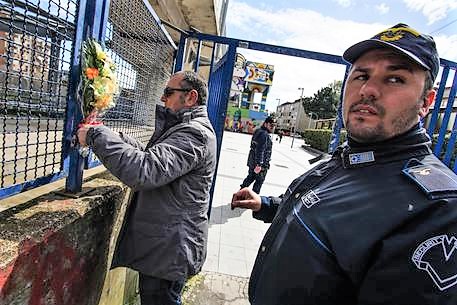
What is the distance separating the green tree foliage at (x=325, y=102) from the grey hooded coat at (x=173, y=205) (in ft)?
217

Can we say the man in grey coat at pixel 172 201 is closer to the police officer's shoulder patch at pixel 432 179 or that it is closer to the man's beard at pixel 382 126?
the man's beard at pixel 382 126

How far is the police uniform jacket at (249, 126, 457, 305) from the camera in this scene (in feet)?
2.77

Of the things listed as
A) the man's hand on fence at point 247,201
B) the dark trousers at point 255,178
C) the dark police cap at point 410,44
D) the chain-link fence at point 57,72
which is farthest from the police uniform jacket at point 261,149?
the dark police cap at point 410,44

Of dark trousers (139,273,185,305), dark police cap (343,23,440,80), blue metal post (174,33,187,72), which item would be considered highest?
blue metal post (174,33,187,72)

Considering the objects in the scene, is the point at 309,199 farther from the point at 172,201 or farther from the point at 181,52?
the point at 181,52

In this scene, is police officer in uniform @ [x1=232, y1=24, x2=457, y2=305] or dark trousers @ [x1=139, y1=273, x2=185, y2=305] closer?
police officer in uniform @ [x1=232, y1=24, x2=457, y2=305]

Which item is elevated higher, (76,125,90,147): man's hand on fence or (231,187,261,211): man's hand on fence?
(76,125,90,147): man's hand on fence

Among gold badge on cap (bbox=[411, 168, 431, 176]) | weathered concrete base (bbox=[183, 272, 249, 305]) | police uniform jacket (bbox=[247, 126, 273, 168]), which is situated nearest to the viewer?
gold badge on cap (bbox=[411, 168, 431, 176])

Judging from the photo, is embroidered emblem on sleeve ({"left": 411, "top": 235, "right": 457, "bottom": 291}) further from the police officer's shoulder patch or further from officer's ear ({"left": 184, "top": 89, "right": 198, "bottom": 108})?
officer's ear ({"left": 184, "top": 89, "right": 198, "bottom": 108})

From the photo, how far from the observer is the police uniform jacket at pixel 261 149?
20.1 feet

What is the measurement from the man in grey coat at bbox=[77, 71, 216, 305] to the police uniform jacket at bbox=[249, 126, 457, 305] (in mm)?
738

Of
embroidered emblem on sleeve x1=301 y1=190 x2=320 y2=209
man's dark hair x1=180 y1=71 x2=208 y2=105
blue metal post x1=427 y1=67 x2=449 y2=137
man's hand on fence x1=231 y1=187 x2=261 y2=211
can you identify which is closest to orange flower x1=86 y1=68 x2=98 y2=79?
man's dark hair x1=180 y1=71 x2=208 y2=105

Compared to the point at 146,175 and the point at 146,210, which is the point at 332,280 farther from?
the point at 146,210

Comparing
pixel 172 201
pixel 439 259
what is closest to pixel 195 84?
pixel 172 201
